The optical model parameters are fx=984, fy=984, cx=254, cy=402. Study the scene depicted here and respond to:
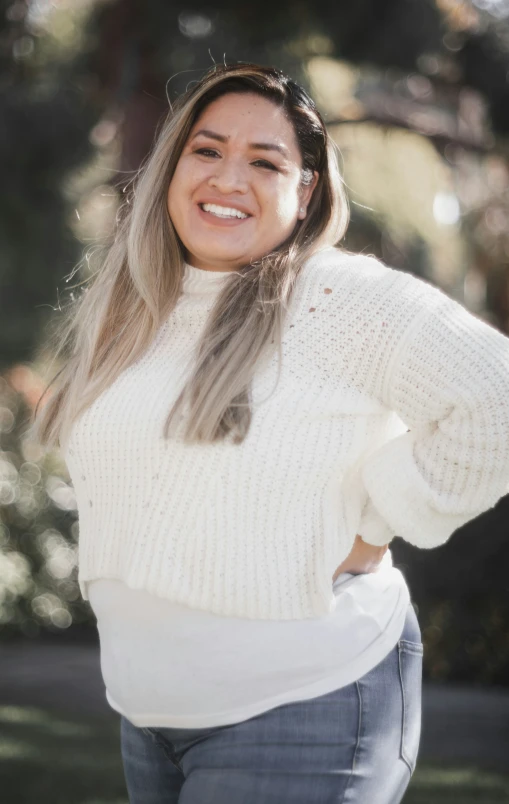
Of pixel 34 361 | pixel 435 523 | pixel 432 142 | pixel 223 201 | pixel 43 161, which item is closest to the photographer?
pixel 435 523

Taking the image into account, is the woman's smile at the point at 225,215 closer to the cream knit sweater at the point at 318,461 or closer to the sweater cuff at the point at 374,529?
the cream knit sweater at the point at 318,461

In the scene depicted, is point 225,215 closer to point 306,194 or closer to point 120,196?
point 306,194

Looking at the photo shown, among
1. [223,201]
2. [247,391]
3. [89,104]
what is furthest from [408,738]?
[89,104]

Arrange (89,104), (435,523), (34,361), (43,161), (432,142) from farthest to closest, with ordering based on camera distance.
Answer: (432,142) → (34,361) → (89,104) → (43,161) → (435,523)

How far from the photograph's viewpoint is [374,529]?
1700 mm

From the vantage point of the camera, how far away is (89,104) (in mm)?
3648

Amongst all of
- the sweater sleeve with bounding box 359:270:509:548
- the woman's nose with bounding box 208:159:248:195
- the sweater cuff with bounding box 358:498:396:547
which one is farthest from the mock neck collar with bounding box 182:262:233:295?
the sweater cuff with bounding box 358:498:396:547

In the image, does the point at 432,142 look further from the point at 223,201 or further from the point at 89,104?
the point at 223,201

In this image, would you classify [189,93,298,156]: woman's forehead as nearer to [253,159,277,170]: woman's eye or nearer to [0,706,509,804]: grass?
[253,159,277,170]: woman's eye

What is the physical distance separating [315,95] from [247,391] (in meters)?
3.08

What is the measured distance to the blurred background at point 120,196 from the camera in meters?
3.34

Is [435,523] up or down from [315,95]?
down

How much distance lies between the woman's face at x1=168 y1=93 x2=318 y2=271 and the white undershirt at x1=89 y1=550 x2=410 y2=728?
68 centimetres

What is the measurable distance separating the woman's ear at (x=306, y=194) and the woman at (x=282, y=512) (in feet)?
0.60
